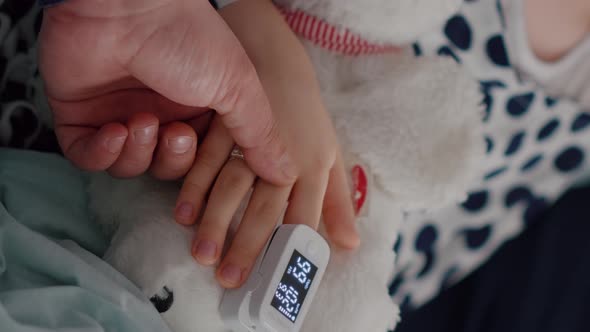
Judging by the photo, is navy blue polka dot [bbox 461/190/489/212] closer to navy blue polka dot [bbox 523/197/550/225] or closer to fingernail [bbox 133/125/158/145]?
navy blue polka dot [bbox 523/197/550/225]

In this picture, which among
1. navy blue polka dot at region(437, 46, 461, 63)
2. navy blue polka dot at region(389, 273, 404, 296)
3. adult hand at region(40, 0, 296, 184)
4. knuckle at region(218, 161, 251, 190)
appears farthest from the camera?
navy blue polka dot at region(389, 273, 404, 296)

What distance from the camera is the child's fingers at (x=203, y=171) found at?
653mm

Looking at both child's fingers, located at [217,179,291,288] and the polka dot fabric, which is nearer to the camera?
child's fingers, located at [217,179,291,288]

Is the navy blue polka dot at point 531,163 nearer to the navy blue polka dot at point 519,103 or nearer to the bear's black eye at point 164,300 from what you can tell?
the navy blue polka dot at point 519,103

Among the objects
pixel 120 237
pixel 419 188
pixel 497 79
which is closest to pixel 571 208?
pixel 497 79

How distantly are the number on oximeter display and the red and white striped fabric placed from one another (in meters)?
0.34

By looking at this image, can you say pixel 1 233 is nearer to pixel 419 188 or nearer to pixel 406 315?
pixel 419 188

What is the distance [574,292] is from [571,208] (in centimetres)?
16

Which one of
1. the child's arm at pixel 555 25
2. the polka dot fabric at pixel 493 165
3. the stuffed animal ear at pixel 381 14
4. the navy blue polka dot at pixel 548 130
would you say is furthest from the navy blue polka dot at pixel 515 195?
the stuffed animal ear at pixel 381 14

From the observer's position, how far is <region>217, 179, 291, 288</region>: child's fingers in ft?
2.06

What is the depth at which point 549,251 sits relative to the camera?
116 centimetres

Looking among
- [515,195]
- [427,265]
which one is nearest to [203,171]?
[427,265]

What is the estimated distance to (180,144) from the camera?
65cm

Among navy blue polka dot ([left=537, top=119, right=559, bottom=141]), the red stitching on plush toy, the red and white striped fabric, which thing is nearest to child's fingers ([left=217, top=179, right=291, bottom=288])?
the red stitching on plush toy
